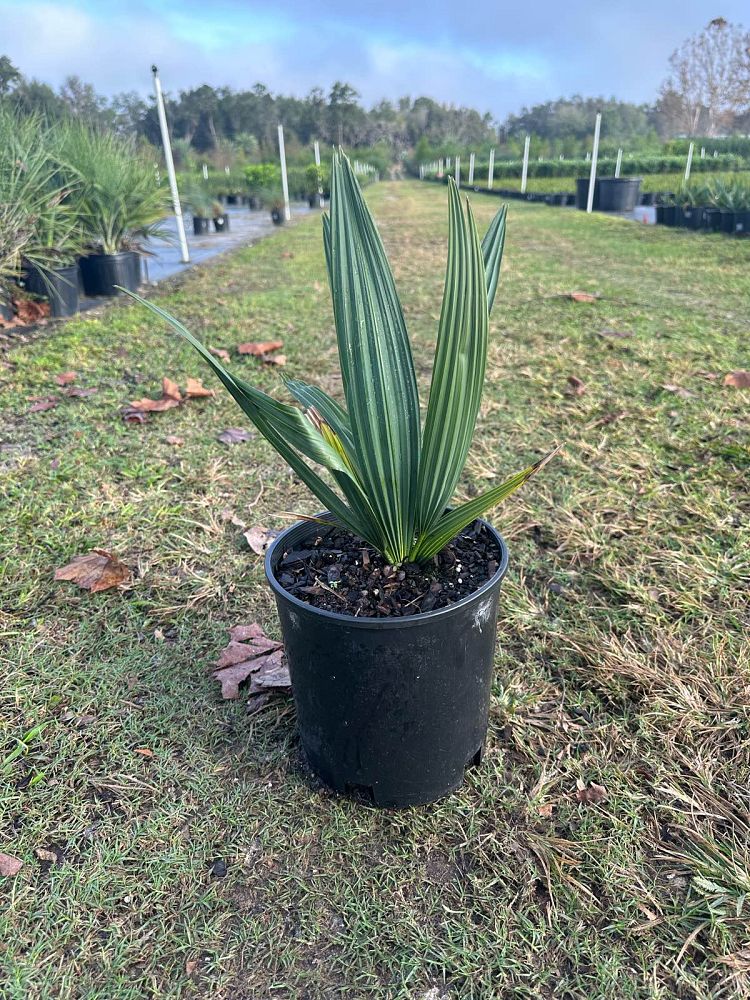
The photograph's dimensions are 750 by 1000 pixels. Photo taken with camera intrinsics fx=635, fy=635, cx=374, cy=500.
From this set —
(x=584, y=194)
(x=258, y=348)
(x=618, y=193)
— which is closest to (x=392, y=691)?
(x=258, y=348)

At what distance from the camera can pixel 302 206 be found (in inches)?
765

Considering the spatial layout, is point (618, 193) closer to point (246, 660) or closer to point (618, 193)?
point (618, 193)

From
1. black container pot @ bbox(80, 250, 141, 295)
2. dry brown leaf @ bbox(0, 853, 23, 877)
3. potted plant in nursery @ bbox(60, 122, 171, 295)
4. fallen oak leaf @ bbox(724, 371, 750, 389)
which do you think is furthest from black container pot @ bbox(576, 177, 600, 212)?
dry brown leaf @ bbox(0, 853, 23, 877)

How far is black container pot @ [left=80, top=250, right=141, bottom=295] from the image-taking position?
5309mm

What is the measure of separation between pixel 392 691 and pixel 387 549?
239 mm

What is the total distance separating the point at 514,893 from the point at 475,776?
234 millimetres

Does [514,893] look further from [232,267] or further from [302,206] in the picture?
[302,206]

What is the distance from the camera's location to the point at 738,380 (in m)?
3.05

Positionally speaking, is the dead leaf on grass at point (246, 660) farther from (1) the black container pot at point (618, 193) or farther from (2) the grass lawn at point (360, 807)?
(1) the black container pot at point (618, 193)

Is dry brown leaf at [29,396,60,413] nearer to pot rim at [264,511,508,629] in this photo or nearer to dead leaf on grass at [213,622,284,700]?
dead leaf on grass at [213,622,284,700]

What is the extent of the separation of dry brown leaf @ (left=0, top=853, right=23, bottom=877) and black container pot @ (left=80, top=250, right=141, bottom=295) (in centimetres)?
501

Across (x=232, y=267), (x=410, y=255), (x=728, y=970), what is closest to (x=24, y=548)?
(x=728, y=970)

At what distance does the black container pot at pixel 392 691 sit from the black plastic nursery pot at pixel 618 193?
15070 millimetres

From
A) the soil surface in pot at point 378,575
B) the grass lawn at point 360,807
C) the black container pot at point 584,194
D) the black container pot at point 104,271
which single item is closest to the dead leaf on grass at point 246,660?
the grass lawn at point 360,807
